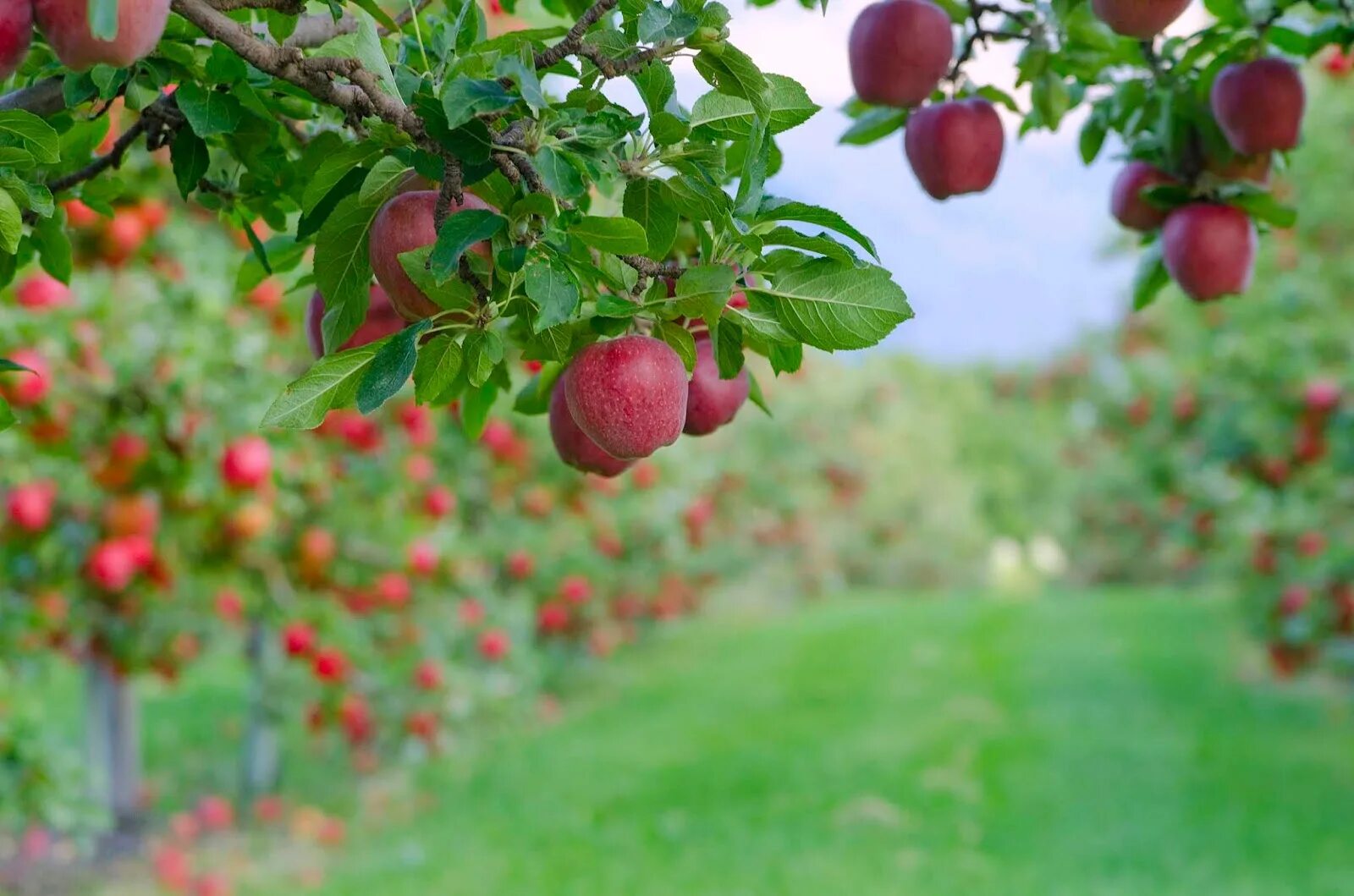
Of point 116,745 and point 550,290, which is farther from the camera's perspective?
point 116,745

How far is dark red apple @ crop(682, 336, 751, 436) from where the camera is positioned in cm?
114

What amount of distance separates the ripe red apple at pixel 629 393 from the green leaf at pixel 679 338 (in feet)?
0.12

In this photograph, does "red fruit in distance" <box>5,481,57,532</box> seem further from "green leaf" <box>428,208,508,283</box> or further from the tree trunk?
"green leaf" <box>428,208,508,283</box>

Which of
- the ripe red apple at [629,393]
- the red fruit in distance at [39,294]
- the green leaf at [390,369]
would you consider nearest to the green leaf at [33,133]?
the green leaf at [390,369]

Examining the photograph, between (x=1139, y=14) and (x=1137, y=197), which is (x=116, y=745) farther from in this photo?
(x=1139, y=14)

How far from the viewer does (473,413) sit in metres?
1.27

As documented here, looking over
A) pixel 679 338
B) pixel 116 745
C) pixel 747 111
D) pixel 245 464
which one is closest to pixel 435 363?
pixel 679 338

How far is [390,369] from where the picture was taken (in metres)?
0.90

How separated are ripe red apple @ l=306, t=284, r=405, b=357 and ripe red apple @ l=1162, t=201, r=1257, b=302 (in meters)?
0.90

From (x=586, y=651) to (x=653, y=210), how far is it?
25.2 feet

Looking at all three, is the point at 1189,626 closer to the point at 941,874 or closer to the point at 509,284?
the point at 941,874

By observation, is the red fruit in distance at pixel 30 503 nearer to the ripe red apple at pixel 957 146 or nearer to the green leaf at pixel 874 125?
the green leaf at pixel 874 125

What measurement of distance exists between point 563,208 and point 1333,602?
217 inches

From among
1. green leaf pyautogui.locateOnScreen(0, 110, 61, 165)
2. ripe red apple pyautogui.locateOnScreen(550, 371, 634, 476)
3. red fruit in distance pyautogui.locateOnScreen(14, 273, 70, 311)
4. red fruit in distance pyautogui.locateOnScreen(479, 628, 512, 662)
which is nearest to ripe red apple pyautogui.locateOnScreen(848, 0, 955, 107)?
ripe red apple pyautogui.locateOnScreen(550, 371, 634, 476)
